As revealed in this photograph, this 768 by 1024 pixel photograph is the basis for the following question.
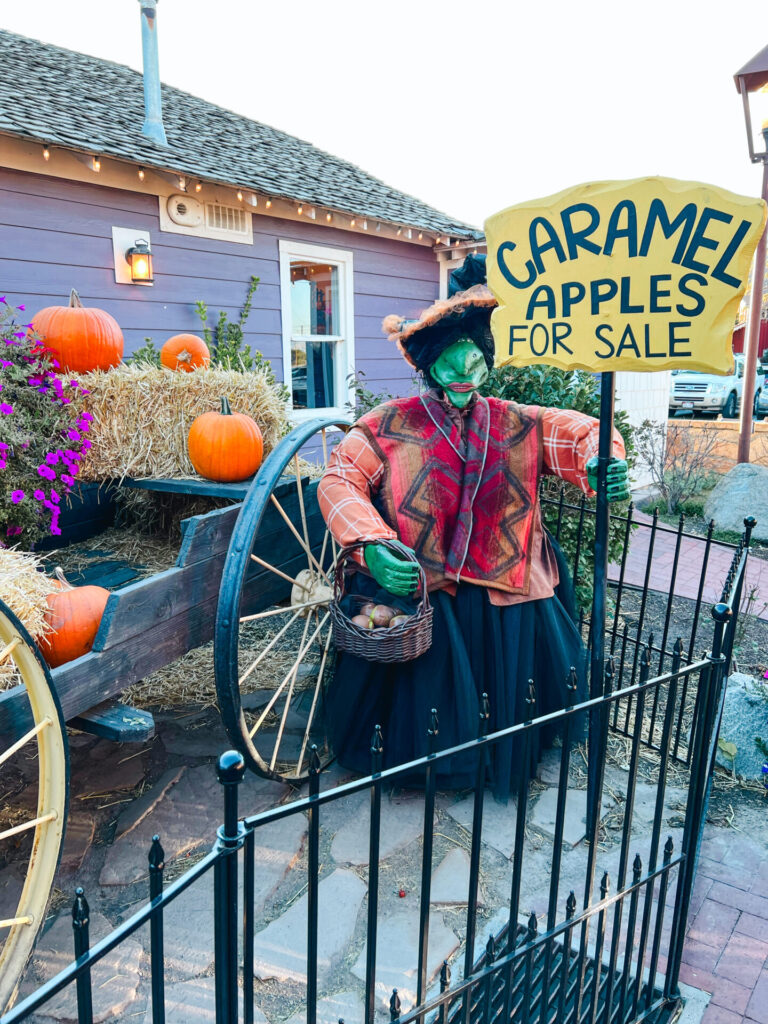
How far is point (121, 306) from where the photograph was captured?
5.39 metres

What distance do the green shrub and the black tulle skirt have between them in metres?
0.94

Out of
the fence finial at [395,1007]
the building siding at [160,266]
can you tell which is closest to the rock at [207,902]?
the fence finial at [395,1007]

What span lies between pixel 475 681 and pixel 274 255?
495cm

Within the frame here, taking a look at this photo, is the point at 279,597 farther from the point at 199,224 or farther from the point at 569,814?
the point at 199,224

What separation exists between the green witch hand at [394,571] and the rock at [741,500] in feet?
18.9

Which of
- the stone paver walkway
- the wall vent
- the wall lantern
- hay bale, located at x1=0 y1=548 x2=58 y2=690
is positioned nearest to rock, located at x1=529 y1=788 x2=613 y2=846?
the stone paver walkway

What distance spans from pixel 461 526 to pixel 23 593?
1489mm

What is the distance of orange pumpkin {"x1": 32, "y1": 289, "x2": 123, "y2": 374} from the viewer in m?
3.31

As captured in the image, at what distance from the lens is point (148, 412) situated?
312cm

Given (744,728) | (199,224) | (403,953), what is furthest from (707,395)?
(403,953)

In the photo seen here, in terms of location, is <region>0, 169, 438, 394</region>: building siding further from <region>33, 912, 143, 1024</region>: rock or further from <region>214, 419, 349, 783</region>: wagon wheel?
<region>33, 912, 143, 1024</region>: rock

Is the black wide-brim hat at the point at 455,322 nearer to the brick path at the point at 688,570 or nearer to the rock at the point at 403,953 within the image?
the rock at the point at 403,953

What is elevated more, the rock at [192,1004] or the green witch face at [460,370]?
the green witch face at [460,370]

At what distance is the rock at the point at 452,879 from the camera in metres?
2.25
